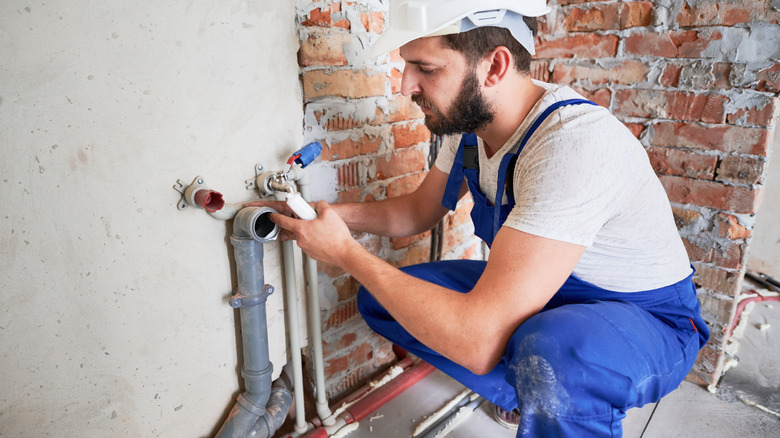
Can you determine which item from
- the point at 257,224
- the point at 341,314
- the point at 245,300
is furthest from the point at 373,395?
the point at 257,224

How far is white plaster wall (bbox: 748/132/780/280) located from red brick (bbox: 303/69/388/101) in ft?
6.46

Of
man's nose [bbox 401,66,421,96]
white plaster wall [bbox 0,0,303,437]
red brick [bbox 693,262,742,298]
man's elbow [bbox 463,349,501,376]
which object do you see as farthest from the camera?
red brick [bbox 693,262,742,298]

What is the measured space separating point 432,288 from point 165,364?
587 millimetres

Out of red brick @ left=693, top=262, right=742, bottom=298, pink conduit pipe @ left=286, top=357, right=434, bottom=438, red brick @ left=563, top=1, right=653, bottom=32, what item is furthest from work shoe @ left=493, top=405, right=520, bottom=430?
red brick @ left=563, top=1, right=653, bottom=32

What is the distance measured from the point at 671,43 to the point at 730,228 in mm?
545

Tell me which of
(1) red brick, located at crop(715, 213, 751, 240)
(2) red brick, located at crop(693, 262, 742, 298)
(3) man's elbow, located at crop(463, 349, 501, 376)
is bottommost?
(2) red brick, located at crop(693, 262, 742, 298)

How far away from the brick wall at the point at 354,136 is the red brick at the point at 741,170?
79 cm

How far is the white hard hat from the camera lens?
0.90 meters

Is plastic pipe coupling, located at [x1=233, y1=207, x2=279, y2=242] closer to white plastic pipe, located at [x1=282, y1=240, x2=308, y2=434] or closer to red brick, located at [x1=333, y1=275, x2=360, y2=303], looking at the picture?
white plastic pipe, located at [x1=282, y1=240, x2=308, y2=434]

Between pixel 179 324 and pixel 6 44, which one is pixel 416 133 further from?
pixel 6 44

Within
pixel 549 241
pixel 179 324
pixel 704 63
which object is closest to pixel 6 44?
pixel 179 324

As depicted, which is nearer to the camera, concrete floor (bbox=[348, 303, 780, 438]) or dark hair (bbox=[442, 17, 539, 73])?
dark hair (bbox=[442, 17, 539, 73])

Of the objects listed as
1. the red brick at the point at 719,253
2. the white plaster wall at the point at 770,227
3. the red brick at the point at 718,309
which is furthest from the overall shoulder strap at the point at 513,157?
the white plaster wall at the point at 770,227

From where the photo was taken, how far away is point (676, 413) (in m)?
1.33
